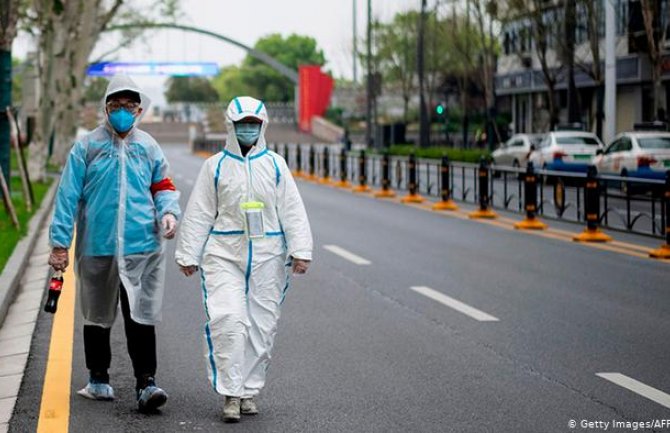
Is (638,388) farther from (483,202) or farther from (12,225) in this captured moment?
(483,202)

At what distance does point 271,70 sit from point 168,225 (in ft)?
558

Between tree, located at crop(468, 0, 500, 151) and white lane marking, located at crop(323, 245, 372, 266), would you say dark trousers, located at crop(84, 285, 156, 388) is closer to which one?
white lane marking, located at crop(323, 245, 372, 266)

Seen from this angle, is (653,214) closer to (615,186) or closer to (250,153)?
(615,186)

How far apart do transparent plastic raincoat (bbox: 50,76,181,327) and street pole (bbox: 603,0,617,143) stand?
1196 inches

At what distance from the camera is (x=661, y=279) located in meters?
14.3

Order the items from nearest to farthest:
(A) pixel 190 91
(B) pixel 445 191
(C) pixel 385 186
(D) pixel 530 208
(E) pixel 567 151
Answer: (D) pixel 530 208 < (B) pixel 445 191 < (C) pixel 385 186 < (E) pixel 567 151 < (A) pixel 190 91

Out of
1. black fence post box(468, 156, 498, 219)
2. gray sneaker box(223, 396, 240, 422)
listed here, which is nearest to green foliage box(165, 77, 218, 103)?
black fence post box(468, 156, 498, 219)

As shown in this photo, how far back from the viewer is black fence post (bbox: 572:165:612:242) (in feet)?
62.0

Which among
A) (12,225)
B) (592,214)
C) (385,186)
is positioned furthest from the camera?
(385,186)

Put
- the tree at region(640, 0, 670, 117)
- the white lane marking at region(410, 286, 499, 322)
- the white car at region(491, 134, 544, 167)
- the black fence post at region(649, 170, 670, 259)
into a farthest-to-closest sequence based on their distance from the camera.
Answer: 1. the white car at region(491, 134, 544, 167)
2. the tree at region(640, 0, 670, 117)
3. the black fence post at region(649, 170, 670, 259)
4. the white lane marking at region(410, 286, 499, 322)

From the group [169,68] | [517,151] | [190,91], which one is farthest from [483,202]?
[190,91]

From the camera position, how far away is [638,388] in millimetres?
8141

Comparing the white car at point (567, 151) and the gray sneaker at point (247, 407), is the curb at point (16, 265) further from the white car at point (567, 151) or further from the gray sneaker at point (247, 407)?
the white car at point (567, 151)

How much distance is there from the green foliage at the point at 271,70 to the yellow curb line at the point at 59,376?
533 ft
